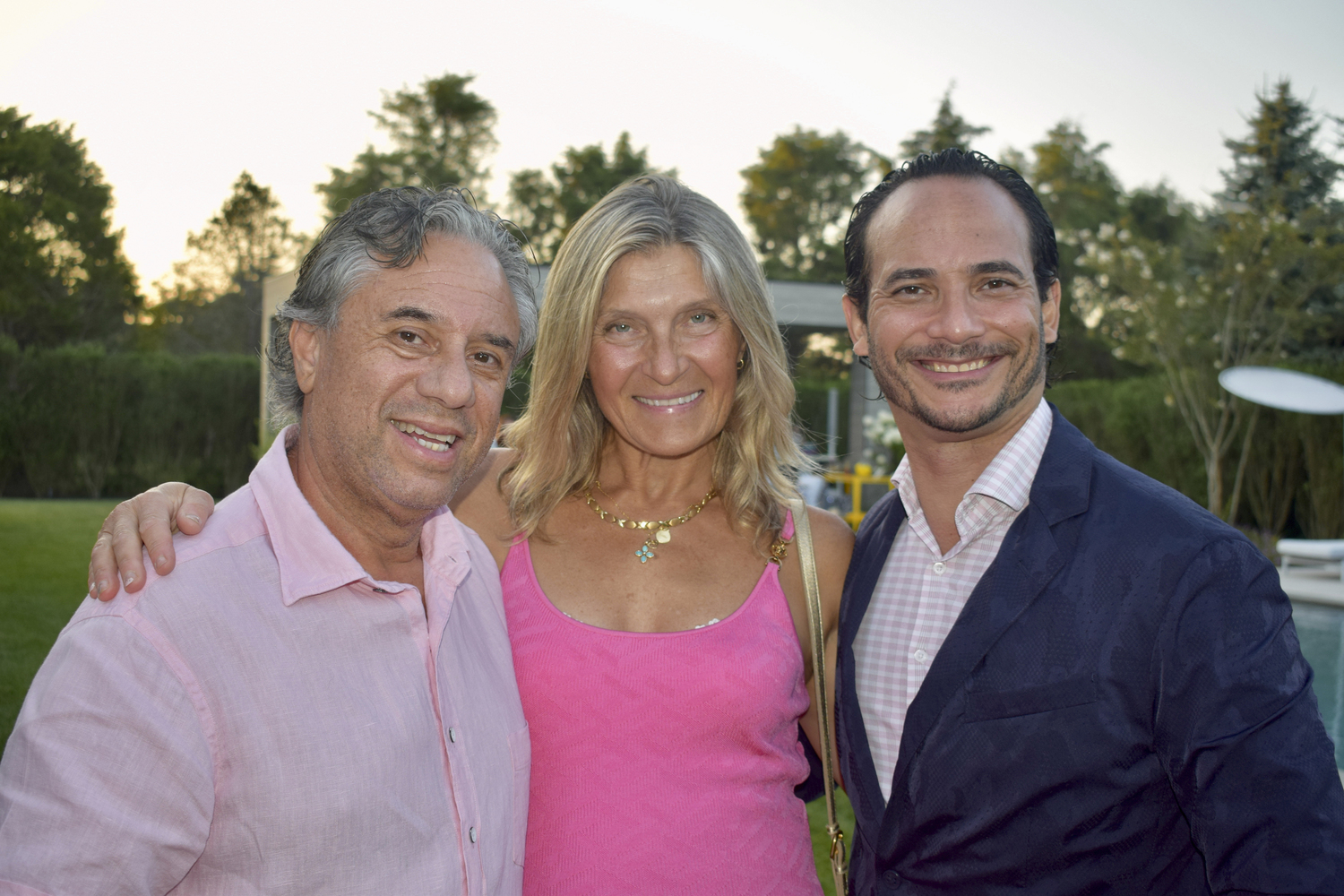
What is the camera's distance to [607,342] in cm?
253

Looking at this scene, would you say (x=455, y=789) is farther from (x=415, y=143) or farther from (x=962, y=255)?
(x=415, y=143)

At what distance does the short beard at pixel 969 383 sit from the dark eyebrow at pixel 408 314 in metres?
1.10

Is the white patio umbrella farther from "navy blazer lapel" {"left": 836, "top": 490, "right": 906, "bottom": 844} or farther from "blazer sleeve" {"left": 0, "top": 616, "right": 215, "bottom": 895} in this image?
"blazer sleeve" {"left": 0, "top": 616, "right": 215, "bottom": 895}

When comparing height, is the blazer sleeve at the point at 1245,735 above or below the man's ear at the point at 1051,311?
below

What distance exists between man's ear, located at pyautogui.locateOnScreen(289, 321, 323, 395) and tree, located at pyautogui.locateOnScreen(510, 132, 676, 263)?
35.5m

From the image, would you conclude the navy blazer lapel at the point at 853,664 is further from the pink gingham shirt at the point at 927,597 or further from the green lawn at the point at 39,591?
the green lawn at the point at 39,591

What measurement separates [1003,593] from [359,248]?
1.41 meters

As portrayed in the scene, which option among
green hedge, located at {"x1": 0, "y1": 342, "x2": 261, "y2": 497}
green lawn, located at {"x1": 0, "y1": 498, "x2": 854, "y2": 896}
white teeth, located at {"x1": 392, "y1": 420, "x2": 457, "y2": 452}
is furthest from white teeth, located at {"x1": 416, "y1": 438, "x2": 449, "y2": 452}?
green hedge, located at {"x1": 0, "y1": 342, "x2": 261, "y2": 497}

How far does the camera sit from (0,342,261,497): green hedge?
777 inches

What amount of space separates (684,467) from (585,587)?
544 millimetres

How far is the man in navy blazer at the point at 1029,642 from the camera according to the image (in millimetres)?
1546

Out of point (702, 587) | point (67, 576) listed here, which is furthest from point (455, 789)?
point (67, 576)

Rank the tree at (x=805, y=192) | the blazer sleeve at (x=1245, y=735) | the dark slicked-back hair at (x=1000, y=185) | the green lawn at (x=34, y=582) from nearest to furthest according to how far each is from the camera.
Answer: the blazer sleeve at (x=1245, y=735) < the dark slicked-back hair at (x=1000, y=185) < the green lawn at (x=34, y=582) < the tree at (x=805, y=192)

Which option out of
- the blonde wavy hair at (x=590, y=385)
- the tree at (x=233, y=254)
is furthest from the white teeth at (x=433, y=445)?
the tree at (x=233, y=254)
